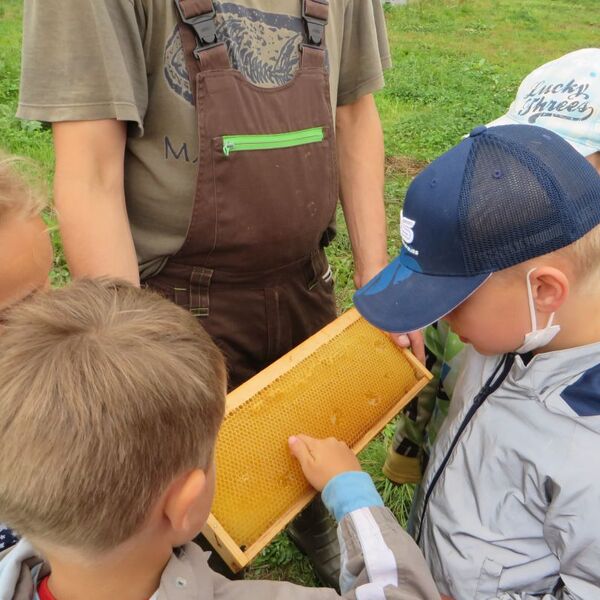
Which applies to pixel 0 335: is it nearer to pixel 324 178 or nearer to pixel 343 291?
pixel 324 178

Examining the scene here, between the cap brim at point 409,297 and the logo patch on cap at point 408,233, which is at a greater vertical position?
the logo patch on cap at point 408,233

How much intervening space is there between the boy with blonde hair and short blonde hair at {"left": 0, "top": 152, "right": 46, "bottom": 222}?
1.55ft

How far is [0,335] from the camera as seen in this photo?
114 cm

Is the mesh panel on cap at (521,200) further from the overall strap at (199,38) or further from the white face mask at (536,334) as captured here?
the overall strap at (199,38)

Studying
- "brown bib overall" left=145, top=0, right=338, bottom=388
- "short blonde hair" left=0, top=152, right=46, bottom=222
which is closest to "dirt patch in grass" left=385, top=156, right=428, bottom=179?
"brown bib overall" left=145, top=0, right=338, bottom=388

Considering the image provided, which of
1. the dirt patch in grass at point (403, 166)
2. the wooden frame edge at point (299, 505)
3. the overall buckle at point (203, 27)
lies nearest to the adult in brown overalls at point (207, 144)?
the overall buckle at point (203, 27)

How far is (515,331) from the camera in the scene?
1.60m

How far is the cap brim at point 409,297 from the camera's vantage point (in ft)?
5.10

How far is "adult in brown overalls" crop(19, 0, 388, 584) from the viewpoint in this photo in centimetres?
164

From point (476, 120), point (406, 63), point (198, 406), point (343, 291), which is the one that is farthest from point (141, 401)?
point (406, 63)

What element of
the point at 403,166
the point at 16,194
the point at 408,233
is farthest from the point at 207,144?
the point at 403,166

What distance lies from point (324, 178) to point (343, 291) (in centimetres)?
269

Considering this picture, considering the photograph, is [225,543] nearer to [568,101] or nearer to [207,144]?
[207,144]

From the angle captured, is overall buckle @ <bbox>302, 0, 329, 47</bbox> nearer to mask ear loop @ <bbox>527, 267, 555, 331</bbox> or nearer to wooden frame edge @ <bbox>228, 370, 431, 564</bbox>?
mask ear loop @ <bbox>527, 267, 555, 331</bbox>
